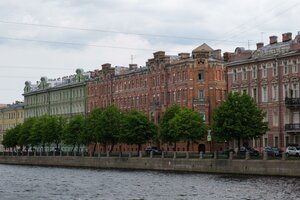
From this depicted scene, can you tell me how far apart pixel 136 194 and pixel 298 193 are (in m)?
11.4

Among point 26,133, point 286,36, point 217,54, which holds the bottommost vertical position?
point 26,133

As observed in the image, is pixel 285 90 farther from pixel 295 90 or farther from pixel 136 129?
pixel 136 129

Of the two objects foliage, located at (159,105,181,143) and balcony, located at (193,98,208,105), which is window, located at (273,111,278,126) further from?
balcony, located at (193,98,208,105)

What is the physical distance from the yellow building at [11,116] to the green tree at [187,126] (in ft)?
247

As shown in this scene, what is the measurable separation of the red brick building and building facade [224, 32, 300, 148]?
9.02 meters

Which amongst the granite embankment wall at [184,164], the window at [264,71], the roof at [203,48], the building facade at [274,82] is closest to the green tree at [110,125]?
the granite embankment wall at [184,164]

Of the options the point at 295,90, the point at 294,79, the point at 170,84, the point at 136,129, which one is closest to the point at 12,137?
the point at 170,84

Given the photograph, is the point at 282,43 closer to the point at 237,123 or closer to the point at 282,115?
the point at 282,115

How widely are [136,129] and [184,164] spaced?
1759 centimetres

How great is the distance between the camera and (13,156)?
400ft

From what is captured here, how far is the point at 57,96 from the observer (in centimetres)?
14075

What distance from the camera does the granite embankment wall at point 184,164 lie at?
6319cm

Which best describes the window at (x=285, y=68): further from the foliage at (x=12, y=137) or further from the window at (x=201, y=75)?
the foliage at (x=12, y=137)

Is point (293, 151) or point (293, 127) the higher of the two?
point (293, 127)
